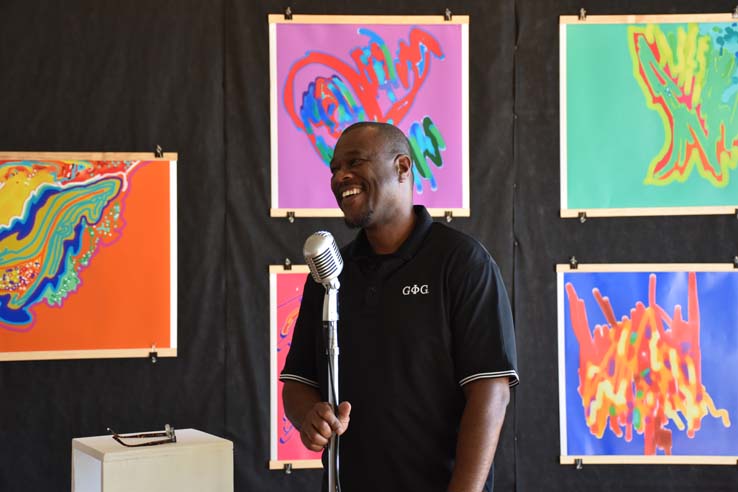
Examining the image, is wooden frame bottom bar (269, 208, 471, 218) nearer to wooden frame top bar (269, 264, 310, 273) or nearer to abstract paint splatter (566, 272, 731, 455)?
wooden frame top bar (269, 264, 310, 273)

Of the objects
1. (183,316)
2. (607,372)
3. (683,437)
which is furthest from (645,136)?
(183,316)

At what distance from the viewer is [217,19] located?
12.1 feet

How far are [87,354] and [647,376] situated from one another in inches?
91.8

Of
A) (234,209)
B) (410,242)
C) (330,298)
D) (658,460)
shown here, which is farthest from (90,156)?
(658,460)

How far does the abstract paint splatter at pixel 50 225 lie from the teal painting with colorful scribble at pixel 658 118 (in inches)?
76.6

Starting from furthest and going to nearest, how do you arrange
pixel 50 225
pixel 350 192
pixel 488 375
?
pixel 50 225
pixel 350 192
pixel 488 375

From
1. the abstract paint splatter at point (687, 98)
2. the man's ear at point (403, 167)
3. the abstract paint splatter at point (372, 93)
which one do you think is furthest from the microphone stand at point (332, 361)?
the abstract paint splatter at point (687, 98)

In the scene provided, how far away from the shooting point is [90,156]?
360cm

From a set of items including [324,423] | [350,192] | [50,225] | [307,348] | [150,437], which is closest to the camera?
[324,423]

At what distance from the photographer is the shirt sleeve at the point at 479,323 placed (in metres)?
2.04

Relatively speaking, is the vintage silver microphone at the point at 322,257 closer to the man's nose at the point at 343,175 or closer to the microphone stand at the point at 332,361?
the microphone stand at the point at 332,361

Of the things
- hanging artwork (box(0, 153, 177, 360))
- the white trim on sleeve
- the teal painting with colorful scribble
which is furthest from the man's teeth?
the teal painting with colorful scribble

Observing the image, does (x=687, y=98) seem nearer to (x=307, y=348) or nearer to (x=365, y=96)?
(x=365, y=96)

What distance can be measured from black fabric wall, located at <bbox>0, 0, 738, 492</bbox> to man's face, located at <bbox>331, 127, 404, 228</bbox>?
1.48 metres
